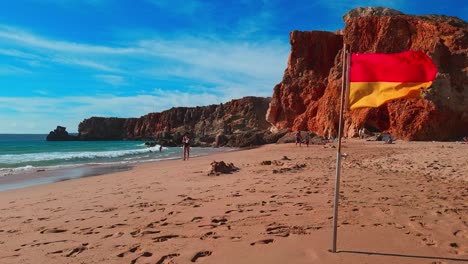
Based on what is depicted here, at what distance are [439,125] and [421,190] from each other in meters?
29.2

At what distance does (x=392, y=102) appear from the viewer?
113ft

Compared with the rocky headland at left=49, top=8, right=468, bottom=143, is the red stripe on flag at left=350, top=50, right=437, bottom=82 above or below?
below

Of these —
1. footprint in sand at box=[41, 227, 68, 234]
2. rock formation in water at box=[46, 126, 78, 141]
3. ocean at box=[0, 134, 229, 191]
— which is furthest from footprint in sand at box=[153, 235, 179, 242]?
rock formation in water at box=[46, 126, 78, 141]

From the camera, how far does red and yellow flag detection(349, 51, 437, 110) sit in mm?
3795

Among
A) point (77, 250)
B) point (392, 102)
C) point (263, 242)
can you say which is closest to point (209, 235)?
point (263, 242)

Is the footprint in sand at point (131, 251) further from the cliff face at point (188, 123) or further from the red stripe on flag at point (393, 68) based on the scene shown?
the cliff face at point (188, 123)

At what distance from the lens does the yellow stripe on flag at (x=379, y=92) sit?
3.78 meters

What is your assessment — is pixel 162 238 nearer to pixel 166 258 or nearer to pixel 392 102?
pixel 166 258

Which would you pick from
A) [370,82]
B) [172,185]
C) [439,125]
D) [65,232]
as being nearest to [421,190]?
[370,82]

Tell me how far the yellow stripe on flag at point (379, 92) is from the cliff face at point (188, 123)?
7085 cm

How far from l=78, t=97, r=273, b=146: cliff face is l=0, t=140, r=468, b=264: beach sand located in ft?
219

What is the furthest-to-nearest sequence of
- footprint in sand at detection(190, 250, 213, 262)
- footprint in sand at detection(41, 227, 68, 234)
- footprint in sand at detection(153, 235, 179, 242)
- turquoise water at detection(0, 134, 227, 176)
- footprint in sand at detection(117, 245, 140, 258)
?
turquoise water at detection(0, 134, 227, 176) < footprint in sand at detection(41, 227, 68, 234) < footprint in sand at detection(153, 235, 179, 242) < footprint in sand at detection(117, 245, 140, 258) < footprint in sand at detection(190, 250, 213, 262)

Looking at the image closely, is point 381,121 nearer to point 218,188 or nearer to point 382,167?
point 382,167

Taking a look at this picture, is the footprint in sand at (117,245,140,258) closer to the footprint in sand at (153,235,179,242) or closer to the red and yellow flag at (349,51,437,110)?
the footprint in sand at (153,235,179,242)
